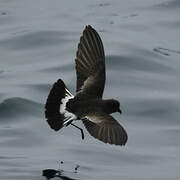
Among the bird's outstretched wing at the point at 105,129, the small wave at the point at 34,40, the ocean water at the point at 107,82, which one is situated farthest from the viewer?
the small wave at the point at 34,40

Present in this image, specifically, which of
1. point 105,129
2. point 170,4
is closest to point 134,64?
point 170,4

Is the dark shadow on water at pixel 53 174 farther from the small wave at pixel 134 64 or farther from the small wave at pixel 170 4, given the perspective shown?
the small wave at pixel 170 4

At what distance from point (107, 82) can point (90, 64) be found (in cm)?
326

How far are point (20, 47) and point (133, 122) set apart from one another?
3.07 meters

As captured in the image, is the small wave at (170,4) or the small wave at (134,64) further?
the small wave at (170,4)

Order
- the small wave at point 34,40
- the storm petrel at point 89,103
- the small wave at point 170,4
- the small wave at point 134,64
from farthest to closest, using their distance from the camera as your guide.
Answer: the small wave at point 170,4, the small wave at point 34,40, the small wave at point 134,64, the storm petrel at point 89,103

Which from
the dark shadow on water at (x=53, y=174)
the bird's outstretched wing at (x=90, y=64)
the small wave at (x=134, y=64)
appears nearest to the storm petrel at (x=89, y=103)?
the bird's outstretched wing at (x=90, y=64)

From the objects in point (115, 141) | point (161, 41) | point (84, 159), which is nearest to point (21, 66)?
point (161, 41)

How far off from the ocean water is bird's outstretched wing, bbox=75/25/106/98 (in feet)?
2.44

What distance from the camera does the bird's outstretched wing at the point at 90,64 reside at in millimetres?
7961

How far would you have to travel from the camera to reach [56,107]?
743cm

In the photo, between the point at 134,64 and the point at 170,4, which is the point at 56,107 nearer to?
the point at 134,64

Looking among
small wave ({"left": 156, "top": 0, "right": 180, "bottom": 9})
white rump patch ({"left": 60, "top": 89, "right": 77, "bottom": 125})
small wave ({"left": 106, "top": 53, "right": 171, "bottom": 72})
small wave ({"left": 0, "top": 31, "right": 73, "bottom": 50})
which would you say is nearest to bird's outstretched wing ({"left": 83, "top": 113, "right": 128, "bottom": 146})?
white rump patch ({"left": 60, "top": 89, "right": 77, "bottom": 125})

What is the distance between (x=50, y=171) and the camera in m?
8.26
